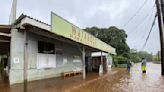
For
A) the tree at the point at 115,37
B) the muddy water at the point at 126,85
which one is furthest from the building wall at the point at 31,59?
the tree at the point at 115,37

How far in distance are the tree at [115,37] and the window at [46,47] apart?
1798 inches

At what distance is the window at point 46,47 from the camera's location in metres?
16.4

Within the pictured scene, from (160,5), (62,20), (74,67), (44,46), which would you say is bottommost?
(74,67)

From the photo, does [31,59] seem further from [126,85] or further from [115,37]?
[115,37]

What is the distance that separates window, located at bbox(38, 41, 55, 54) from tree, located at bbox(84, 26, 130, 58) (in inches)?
1798

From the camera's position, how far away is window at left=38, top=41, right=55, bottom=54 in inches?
644

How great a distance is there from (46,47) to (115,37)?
1901 inches

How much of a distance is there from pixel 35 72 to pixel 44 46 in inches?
85.2

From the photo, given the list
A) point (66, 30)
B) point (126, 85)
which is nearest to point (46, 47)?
point (66, 30)

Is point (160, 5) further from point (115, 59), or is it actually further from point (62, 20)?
point (115, 59)

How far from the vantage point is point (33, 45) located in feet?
50.8

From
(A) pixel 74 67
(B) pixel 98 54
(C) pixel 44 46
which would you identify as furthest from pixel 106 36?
(C) pixel 44 46

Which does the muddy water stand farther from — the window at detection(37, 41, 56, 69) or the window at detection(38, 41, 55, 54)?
the window at detection(38, 41, 55, 54)

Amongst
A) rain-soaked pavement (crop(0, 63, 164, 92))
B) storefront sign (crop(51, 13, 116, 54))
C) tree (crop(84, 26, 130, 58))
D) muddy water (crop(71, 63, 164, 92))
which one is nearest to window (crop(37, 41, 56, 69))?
rain-soaked pavement (crop(0, 63, 164, 92))
